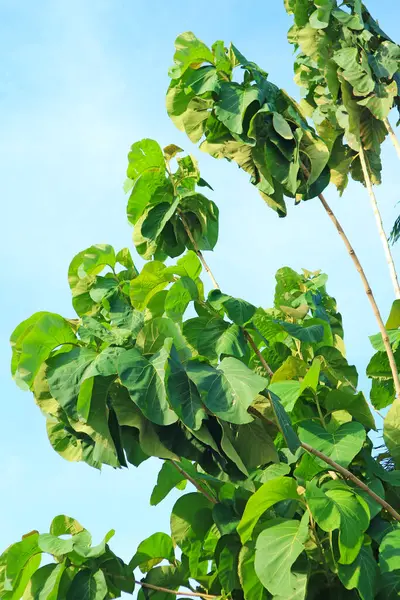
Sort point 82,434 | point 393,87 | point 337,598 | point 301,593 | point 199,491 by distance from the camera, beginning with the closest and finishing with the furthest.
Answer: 1. point 82,434
2. point 301,593
3. point 337,598
4. point 199,491
5. point 393,87

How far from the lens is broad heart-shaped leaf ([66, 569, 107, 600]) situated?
324 cm

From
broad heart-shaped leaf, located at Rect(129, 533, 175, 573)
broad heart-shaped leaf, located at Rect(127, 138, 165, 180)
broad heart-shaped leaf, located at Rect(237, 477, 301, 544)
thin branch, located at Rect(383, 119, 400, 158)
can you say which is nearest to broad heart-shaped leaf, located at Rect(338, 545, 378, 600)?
broad heart-shaped leaf, located at Rect(237, 477, 301, 544)

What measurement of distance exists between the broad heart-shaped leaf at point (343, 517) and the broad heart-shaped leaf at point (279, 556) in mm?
87

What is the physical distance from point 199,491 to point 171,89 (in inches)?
74.8

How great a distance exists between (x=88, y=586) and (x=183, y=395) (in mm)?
1146

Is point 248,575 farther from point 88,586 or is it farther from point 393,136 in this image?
Result: point 393,136

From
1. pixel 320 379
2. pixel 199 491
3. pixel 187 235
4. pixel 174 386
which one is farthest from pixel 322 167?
pixel 174 386

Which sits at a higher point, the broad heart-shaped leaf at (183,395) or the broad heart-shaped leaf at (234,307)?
the broad heart-shaped leaf at (234,307)

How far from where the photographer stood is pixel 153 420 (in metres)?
2.49

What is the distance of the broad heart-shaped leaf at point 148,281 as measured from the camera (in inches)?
133

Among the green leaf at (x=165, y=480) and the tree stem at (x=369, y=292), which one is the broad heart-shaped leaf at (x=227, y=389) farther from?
the tree stem at (x=369, y=292)

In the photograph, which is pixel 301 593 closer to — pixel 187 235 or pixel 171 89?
pixel 187 235

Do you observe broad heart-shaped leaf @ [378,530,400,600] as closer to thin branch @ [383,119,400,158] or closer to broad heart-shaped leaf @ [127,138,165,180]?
broad heart-shaped leaf @ [127,138,165,180]

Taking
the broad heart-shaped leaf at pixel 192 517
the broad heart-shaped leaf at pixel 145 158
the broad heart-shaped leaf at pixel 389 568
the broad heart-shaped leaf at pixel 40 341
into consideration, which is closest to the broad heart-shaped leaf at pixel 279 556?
the broad heart-shaped leaf at pixel 389 568
